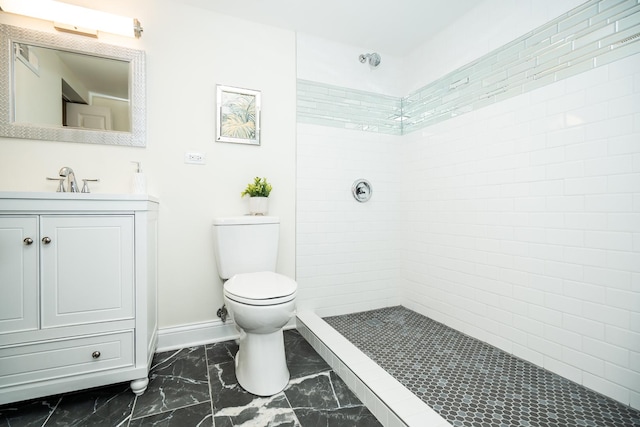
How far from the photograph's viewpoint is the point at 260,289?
141 cm

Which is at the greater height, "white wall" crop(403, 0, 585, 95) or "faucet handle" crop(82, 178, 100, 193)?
"white wall" crop(403, 0, 585, 95)

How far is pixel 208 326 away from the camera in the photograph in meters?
1.92

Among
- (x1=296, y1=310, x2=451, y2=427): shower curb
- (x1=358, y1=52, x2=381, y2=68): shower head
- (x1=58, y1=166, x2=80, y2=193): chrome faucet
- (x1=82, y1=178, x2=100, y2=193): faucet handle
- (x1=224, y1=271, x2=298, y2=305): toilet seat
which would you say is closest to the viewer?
(x1=296, y1=310, x2=451, y2=427): shower curb

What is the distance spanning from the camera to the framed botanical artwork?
6.39 ft

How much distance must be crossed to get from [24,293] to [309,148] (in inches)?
67.7

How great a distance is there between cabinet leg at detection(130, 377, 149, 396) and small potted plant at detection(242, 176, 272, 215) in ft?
3.41

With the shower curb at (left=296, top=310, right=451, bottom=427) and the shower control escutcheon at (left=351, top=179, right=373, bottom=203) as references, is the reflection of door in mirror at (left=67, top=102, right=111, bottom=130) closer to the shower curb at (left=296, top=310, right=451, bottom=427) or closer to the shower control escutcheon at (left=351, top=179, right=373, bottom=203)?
the shower control escutcheon at (left=351, top=179, right=373, bottom=203)

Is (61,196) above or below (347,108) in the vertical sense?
below

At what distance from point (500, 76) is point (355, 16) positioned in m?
1.01

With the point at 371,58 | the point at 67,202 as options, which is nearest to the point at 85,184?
the point at 67,202

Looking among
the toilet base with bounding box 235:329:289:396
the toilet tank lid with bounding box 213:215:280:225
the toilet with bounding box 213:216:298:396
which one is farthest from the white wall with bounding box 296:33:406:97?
the toilet base with bounding box 235:329:289:396

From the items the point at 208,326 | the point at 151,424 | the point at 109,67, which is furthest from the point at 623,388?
the point at 109,67

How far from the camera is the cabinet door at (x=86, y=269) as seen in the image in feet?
4.13

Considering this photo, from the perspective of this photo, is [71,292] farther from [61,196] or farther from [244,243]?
[244,243]
